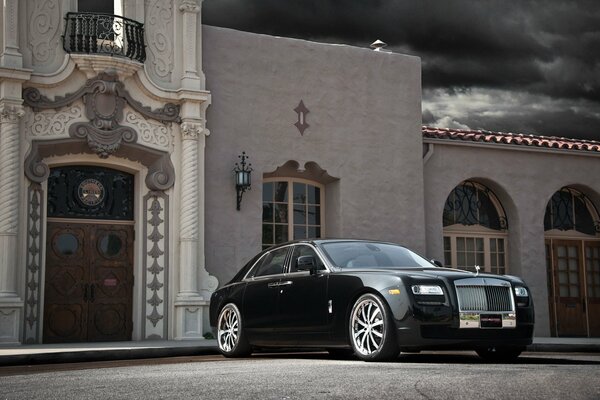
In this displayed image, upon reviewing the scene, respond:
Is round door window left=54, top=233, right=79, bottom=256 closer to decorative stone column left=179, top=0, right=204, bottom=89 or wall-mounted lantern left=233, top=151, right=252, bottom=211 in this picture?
wall-mounted lantern left=233, top=151, right=252, bottom=211

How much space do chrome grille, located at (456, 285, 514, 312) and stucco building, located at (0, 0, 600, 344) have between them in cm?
835

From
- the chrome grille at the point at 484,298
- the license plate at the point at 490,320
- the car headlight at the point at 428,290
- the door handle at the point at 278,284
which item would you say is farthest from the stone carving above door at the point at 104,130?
the license plate at the point at 490,320

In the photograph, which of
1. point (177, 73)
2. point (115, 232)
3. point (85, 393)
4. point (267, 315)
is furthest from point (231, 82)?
point (85, 393)

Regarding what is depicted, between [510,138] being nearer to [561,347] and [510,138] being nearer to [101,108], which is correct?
[561,347]

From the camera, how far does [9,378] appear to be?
29.1 ft

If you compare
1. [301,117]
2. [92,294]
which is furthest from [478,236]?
[92,294]

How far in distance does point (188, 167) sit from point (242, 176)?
113cm

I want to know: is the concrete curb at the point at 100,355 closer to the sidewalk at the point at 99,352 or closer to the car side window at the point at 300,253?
the sidewalk at the point at 99,352

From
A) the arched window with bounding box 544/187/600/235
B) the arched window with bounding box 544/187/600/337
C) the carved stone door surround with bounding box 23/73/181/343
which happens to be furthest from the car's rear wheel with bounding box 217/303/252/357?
the arched window with bounding box 544/187/600/235

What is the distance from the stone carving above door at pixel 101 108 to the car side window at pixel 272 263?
5912mm

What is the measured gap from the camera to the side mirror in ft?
34.9

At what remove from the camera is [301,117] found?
19312 millimetres

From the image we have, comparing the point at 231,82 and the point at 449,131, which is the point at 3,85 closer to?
the point at 231,82

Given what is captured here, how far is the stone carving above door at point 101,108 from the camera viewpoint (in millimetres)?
16656
